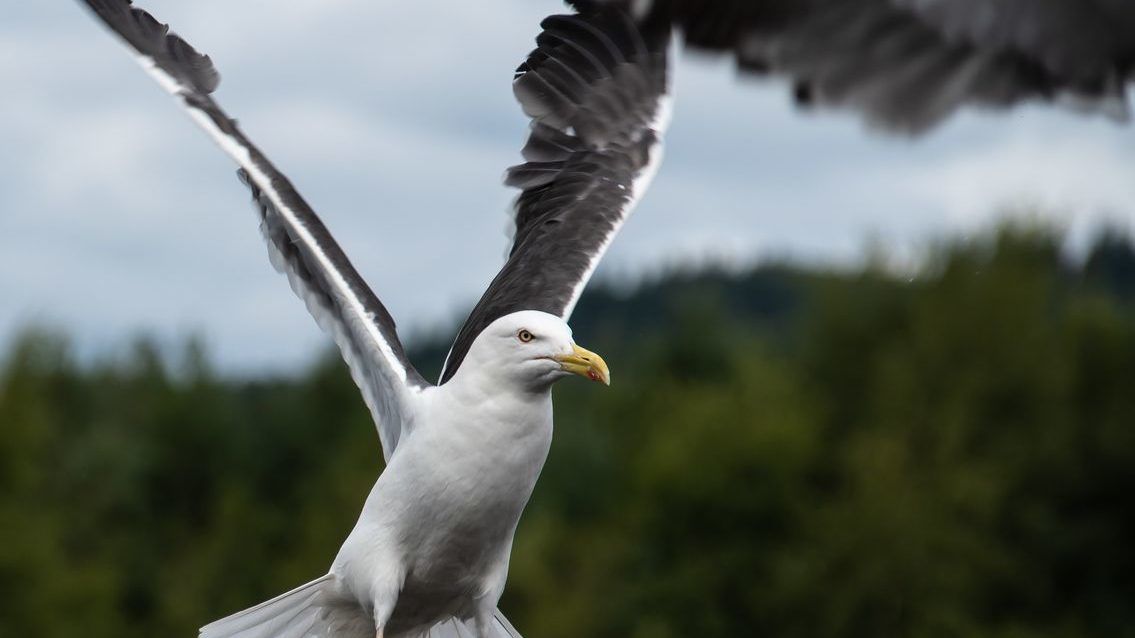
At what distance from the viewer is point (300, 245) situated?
813cm

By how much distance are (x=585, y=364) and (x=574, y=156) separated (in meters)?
2.90

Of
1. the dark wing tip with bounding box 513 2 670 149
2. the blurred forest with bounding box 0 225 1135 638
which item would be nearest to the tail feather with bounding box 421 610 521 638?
the dark wing tip with bounding box 513 2 670 149

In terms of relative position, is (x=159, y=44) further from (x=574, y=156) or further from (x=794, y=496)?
(x=794, y=496)

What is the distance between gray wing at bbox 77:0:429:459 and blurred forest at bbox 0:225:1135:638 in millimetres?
28631

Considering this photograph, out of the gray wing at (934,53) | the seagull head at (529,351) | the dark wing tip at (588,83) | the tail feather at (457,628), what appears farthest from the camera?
the dark wing tip at (588,83)

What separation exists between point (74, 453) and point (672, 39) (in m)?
53.3

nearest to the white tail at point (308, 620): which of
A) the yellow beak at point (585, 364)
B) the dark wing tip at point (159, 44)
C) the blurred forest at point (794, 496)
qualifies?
the yellow beak at point (585, 364)

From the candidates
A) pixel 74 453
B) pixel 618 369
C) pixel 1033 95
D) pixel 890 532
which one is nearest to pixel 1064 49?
pixel 1033 95

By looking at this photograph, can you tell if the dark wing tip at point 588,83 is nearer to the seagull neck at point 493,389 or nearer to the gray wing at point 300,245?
the gray wing at point 300,245

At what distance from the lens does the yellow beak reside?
682 cm

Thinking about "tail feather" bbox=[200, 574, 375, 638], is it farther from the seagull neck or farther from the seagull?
the seagull neck

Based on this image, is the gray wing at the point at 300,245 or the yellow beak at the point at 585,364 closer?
the yellow beak at the point at 585,364

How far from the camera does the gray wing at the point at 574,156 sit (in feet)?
28.3

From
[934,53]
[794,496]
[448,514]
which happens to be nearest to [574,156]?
[448,514]
